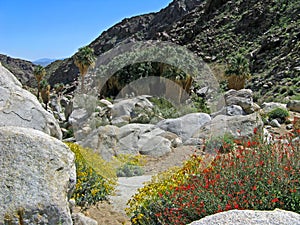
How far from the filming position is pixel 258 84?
33.5 m

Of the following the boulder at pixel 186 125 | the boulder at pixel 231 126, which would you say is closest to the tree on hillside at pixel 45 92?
the boulder at pixel 186 125

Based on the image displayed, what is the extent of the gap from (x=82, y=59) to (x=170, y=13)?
53.8 m

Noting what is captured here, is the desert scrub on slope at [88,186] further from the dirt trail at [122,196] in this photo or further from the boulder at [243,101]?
the boulder at [243,101]

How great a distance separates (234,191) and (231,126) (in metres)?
8.77

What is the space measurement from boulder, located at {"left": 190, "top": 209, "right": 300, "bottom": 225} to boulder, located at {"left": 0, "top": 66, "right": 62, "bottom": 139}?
3.19 m

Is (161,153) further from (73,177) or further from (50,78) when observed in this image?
(50,78)

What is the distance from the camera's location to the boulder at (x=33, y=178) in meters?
4.09

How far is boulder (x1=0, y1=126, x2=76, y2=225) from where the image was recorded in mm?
4086

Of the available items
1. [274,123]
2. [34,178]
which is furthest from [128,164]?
[34,178]

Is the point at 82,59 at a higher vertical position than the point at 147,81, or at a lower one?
higher

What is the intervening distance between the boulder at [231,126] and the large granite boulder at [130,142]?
111 cm

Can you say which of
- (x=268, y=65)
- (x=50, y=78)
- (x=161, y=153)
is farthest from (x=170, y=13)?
(x=161, y=153)

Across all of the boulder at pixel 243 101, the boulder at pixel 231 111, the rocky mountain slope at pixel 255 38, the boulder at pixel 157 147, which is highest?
the rocky mountain slope at pixel 255 38

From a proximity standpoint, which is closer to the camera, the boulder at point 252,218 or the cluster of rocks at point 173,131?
the boulder at point 252,218
